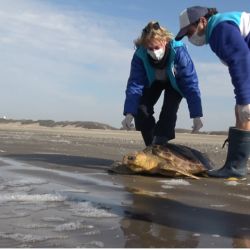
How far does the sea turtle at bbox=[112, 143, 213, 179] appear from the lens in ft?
15.7

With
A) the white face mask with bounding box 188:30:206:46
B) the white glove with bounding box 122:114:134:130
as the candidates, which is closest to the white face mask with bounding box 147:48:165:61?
the white glove with bounding box 122:114:134:130

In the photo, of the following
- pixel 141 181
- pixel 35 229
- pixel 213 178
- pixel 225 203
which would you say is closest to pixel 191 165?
pixel 213 178

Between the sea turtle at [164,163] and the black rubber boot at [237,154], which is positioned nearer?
the black rubber boot at [237,154]

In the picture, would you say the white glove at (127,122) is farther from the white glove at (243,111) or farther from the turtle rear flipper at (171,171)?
the white glove at (243,111)

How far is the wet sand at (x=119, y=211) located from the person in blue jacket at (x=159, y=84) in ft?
3.42

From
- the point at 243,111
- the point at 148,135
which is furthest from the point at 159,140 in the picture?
the point at 243,111

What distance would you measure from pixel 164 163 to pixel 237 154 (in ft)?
2.50

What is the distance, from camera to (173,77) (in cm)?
560

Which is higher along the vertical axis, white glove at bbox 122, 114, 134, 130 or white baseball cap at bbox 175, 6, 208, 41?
white baseball cap at bbox 175, 6, 208, 41

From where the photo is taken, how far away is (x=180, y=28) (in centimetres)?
429

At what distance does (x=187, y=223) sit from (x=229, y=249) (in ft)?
1.91

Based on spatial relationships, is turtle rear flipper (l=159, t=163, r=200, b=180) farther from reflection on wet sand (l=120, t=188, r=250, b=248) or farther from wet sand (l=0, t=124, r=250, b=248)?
reflection on wet sand (l=120, t=188, r=250, b=248)

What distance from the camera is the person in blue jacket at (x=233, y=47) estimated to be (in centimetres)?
385

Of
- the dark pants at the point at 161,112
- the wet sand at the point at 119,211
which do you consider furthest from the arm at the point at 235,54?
the dark pants at the point at 161,112
